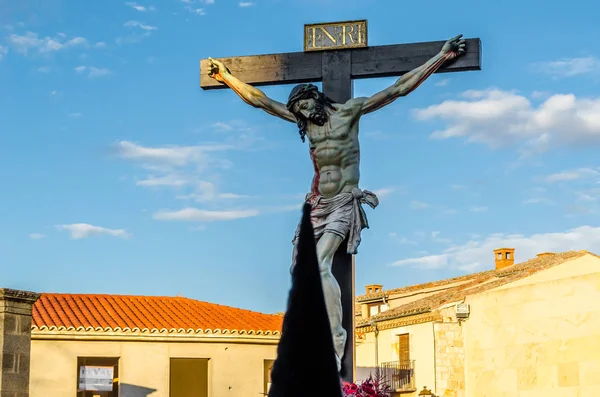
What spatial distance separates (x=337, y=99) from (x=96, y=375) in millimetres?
24699

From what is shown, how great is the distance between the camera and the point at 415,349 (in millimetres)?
39938

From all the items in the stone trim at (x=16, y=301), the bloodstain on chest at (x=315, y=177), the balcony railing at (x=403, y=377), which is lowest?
the balcony railing at (x=403, y=377)

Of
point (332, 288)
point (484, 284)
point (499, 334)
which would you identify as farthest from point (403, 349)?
point (332, 288)

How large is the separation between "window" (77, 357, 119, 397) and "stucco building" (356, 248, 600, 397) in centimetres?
756

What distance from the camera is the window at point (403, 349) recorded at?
40.5 m

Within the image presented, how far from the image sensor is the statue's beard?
9586 mm

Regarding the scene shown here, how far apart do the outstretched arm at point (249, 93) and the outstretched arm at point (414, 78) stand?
0.71 metres

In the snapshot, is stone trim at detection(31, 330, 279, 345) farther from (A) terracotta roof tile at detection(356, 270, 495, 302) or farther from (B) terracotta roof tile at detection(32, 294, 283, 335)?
(A) terracotta roof tile at detection(356, 270, 495, 302)

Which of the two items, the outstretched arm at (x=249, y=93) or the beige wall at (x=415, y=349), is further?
the beige wall at (x=415, y=349)

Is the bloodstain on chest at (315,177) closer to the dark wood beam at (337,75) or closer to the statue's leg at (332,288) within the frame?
the statue's leg at (332,288)

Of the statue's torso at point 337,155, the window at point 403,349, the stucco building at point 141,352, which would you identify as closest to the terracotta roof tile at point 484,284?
the window at point 403,349

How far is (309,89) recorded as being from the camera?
9633 millimetres

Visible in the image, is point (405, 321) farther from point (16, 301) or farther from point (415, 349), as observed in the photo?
point (16, 301)

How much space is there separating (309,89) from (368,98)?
53 centimetres
